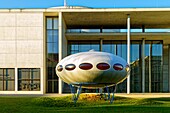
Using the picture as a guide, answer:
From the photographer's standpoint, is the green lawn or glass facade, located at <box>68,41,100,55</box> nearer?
the green lawn

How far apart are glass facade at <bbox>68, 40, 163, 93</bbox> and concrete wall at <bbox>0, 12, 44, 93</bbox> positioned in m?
11.9

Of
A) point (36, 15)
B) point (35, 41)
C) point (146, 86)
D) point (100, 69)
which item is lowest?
point (146, 86)

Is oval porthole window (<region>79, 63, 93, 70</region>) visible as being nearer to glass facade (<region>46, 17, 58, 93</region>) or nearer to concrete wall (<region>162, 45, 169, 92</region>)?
glass facade (<region>46, 17, 58, 93</region>)

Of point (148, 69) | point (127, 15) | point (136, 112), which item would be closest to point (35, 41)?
point (127, 15)

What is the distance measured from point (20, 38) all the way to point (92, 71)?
18421 mm

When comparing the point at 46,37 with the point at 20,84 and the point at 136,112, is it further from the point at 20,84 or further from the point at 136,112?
the point at 136,112

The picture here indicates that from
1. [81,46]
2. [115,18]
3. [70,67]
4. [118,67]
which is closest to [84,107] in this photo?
[70,67]

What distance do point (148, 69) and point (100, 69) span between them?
95.8 feet

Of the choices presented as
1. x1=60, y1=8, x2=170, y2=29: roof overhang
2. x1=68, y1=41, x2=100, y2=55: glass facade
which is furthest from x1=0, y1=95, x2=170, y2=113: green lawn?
x1=68, y1=41, x2=100, y2=55: glass facade

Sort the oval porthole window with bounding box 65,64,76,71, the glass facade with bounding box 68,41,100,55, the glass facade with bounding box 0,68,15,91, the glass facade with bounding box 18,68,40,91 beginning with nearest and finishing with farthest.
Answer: the oval porthole window with bounding box 65,64,76,71 → the glass facade with bounding box 18,68,40,91 → the glass facade with bounding box 0,68,15,91 → the glass facade with bounding box 68,41,100,55

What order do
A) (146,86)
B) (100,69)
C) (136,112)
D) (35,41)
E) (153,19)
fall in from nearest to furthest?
(136,112) → (100,69) → (35,41) → (153,19) → (146,86)

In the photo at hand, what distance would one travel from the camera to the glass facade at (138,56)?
45.7 meters

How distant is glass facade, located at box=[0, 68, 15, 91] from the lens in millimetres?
34938

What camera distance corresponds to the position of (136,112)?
532 inches
